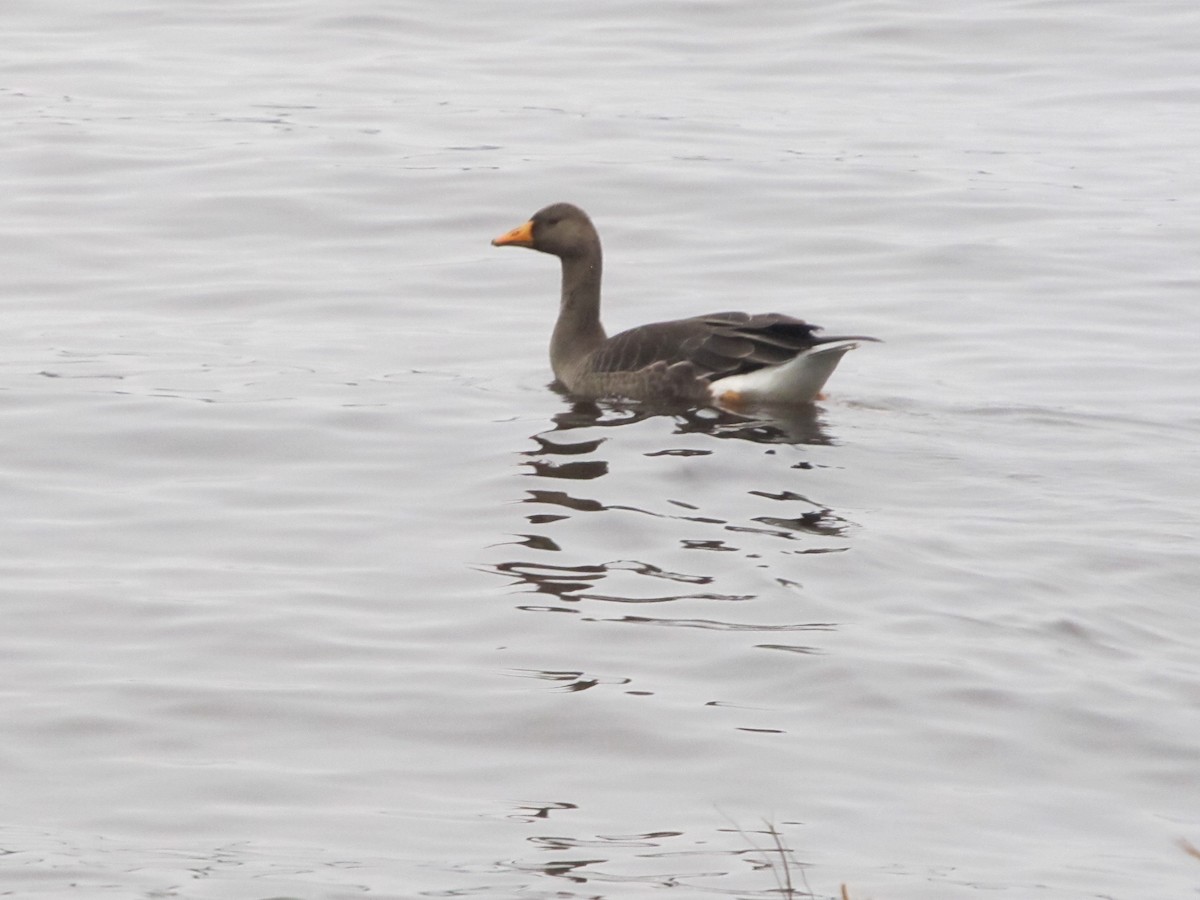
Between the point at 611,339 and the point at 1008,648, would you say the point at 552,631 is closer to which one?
the point at 1008,648

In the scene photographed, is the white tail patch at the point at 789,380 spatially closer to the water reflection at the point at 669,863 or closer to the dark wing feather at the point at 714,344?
the dark wing feather at the point at 714,344

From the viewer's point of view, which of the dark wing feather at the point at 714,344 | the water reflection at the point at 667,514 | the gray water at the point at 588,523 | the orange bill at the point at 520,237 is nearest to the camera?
the gray water at the point at 588,523

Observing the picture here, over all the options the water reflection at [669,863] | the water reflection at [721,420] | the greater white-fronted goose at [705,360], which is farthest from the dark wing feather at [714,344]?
the water reflection at [669,863]

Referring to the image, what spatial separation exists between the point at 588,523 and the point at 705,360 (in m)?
2.66

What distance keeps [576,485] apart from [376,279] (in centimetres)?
574

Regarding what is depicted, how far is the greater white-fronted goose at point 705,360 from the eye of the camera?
11.0 m

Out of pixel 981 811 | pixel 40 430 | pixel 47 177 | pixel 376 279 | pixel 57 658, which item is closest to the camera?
pixel 981 811

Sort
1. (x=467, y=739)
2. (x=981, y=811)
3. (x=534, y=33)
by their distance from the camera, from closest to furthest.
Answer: (x=981, y=811), (x=467, y=739), (x=534, y=33)

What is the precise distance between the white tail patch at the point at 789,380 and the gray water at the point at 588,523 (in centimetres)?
22

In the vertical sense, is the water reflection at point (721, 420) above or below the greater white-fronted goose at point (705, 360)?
below

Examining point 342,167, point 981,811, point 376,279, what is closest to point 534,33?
point 342,167

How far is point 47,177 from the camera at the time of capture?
60.2 feet

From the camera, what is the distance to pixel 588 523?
28.7 ft

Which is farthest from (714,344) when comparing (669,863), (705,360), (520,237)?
(669,863)
